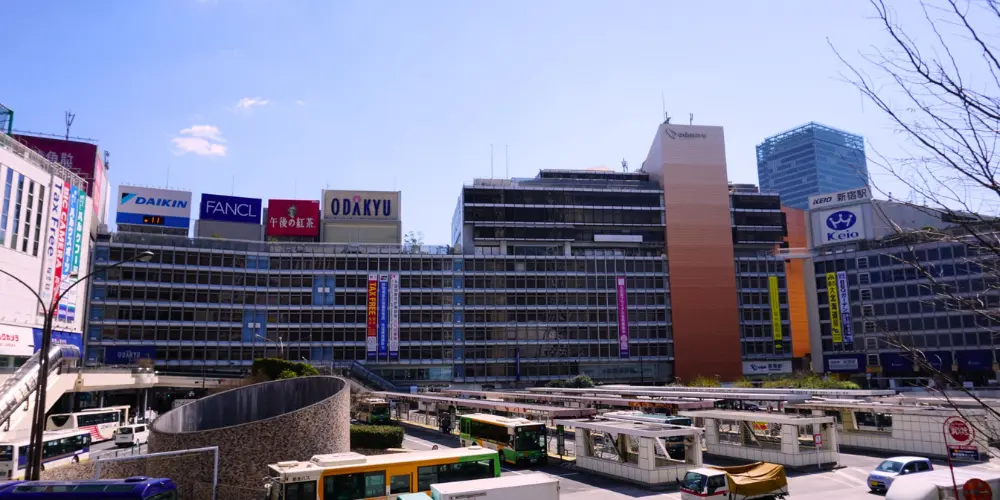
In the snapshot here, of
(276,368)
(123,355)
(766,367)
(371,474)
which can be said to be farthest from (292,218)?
(371,474)

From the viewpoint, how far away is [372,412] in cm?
5988

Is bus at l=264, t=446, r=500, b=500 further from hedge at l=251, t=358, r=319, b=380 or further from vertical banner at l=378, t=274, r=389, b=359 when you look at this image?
vertical banner at l=378, t=274, r=389, b=359

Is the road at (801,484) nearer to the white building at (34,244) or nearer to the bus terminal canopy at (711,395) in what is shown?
the bus terminal canopy at (711,395)

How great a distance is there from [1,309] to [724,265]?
92.3 metres

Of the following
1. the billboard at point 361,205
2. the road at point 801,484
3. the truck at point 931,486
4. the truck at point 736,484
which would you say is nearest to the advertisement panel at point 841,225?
the billboard at point 361,205

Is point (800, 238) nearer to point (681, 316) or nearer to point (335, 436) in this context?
point (681, 316)

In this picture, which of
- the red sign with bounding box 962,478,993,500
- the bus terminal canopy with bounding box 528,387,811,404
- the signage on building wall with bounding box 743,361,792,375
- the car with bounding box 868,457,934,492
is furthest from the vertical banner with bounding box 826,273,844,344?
the red sign with bounding box 962,478,993,500

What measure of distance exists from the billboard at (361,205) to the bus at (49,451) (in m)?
64.4

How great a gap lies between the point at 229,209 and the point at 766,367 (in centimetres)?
8846

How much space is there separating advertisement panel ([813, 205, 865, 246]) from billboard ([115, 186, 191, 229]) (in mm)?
99328

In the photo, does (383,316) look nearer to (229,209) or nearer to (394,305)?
(394,305)

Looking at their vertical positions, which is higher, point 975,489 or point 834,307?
point 834,307

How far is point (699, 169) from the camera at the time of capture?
10475 cm

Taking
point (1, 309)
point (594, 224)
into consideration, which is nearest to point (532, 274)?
point (594, 224)
